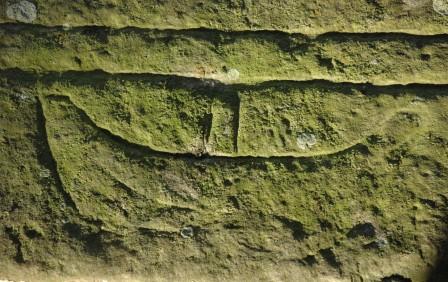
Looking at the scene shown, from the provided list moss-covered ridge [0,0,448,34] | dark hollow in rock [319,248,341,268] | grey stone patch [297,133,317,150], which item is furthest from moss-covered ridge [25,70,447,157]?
dark hollow in rock [319,248,341,268]

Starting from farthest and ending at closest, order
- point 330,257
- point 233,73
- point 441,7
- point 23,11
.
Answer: point 23,11 → point 233,73 → point 441,7 → point 330,257

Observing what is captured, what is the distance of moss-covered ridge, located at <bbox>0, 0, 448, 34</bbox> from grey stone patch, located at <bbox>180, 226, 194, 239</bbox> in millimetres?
1058

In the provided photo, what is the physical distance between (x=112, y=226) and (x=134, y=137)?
0.47 meters

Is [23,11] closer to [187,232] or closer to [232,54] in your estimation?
[232,54]

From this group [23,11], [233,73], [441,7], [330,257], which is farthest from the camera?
[23,11]

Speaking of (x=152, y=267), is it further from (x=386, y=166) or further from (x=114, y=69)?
(x=386, y=166)

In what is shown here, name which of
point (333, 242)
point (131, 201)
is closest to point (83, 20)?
point (131, 201)

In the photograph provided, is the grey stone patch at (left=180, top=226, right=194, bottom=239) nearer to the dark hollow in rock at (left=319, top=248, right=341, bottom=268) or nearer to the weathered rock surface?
the weathered rock surface

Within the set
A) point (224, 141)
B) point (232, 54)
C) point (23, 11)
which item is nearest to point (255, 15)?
point (232, 54)

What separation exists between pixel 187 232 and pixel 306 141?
75cm

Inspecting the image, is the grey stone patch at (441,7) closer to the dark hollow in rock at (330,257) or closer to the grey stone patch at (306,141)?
the grey stone patch at (306,141)

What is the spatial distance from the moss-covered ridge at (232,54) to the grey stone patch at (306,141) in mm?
305

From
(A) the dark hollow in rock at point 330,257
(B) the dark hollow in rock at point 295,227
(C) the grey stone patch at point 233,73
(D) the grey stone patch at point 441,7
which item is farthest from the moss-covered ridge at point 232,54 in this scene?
(A) the dark hollow in rock at point 330,257

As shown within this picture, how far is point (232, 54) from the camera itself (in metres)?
2.91
